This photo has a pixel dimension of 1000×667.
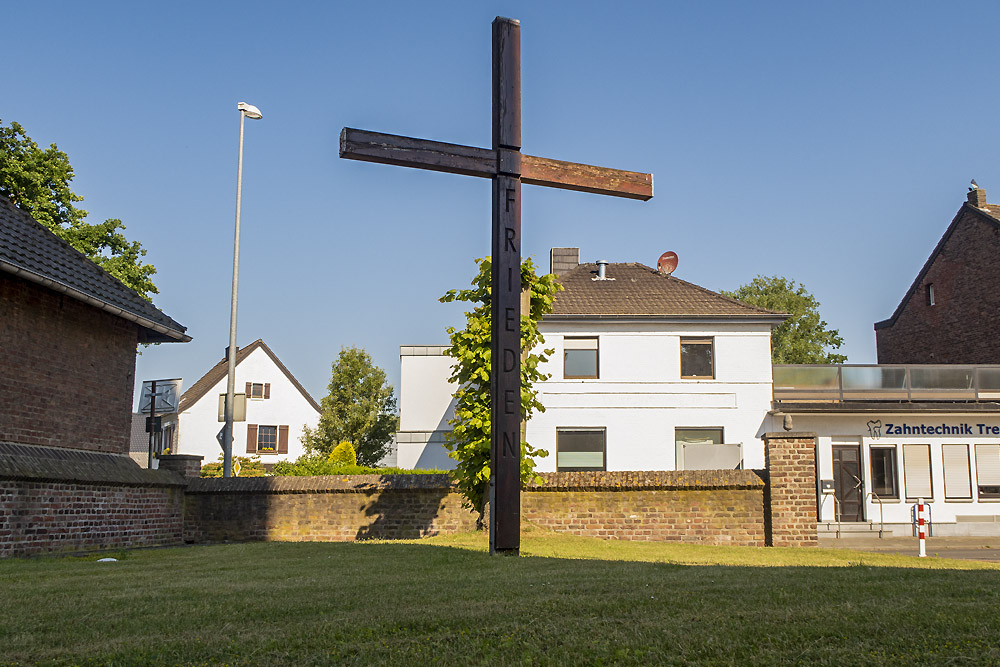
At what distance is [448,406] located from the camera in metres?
34.0

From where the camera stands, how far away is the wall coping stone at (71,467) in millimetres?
13211

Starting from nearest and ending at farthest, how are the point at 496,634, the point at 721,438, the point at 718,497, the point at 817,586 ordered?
the point at 496,634 → the point at 817,586 → the point at 718,497 → the point at 721,438

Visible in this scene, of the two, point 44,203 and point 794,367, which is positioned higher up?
point 44,203

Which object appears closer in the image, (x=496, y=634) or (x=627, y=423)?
(x=496, y=634)

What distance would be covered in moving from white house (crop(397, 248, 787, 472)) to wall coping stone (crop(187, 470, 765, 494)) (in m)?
10.6

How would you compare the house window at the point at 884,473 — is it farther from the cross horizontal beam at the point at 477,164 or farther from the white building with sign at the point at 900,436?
the cross horizontal beam at the point at 477,164

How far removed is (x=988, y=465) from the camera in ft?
92.3

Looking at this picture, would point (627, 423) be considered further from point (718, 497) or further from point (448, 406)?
point (718, 497)

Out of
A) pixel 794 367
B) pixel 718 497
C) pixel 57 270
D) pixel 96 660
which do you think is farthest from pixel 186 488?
pixel 794 367

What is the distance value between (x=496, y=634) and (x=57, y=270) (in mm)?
12516

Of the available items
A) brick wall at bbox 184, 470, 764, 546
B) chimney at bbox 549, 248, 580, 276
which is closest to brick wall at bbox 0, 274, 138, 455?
brick wall at bbox 184, 470, 764, 546

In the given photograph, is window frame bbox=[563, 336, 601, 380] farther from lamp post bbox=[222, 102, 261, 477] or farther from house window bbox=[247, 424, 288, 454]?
house window bbox=[247, 424, 288, 454]

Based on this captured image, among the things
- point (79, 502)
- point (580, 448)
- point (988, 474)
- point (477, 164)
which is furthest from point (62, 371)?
point (988, 474)

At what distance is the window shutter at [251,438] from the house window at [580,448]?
2732 cm
